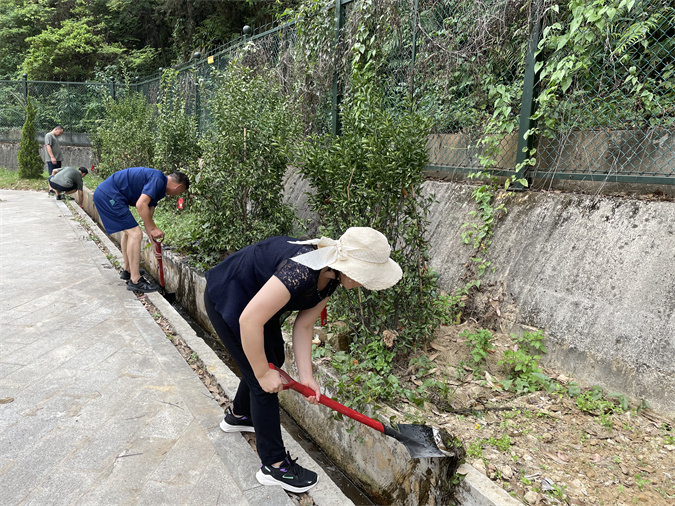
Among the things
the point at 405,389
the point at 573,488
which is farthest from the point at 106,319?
the point at 573,488

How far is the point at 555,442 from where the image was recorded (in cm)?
256

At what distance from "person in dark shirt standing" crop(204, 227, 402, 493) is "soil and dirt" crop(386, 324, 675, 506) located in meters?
0.90

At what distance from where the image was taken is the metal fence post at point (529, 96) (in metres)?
3.79

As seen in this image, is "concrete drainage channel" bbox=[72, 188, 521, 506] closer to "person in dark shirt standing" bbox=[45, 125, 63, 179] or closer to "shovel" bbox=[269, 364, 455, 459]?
"shovel" bbox=[269, 364, 455, 459]

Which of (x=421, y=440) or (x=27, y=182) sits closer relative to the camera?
(x=421, y=440)

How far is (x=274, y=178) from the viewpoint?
5.09 metres

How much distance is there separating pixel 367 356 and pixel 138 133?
29.4ft

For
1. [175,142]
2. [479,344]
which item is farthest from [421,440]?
[175,142]

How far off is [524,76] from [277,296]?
3.13 m

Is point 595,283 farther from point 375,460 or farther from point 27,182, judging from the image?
point 27,182

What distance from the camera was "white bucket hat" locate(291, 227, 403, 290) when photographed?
6.75 ft

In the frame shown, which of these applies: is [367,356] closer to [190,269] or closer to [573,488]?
[573,488]

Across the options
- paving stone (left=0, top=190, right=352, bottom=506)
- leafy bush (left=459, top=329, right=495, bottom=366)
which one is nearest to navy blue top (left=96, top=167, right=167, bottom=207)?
paving stone (left=0, top=190, right=352, bottom=506)

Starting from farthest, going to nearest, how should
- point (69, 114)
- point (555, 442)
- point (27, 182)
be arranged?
point (69, 114) → point (27, 182) → point (555, 442)
